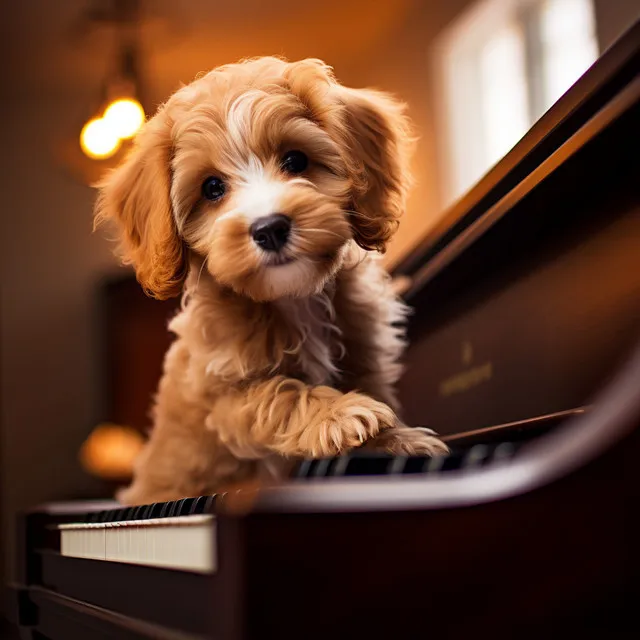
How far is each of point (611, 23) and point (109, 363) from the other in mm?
3056

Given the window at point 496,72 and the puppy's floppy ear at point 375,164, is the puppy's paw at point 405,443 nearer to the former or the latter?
the puppy's floppy ear at point 375,164

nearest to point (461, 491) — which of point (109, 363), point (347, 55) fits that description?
point (347, 55)

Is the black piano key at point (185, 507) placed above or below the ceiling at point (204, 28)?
below

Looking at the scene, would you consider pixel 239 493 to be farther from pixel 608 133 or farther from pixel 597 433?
pixel 608 133

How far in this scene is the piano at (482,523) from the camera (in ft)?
1.72

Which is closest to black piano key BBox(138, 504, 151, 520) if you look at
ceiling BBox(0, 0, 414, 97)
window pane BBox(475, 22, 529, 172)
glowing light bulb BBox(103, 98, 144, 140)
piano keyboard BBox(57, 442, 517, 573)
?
piano keyboard BBox(57, 442, 517, 573)

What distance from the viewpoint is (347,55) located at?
3.26m

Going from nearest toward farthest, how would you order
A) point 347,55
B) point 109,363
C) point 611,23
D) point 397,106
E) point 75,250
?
point 397,106
point 611,23
point 347,55
point 109,363
point 75,250

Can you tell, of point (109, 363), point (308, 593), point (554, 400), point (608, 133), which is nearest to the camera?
point (308, 593)

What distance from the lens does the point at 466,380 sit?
141cm

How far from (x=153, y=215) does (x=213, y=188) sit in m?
0.10

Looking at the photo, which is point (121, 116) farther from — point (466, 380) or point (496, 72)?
point (466, 380)

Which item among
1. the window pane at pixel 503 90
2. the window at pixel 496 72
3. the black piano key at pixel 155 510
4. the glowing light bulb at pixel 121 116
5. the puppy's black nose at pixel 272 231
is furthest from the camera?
the window pane at pixel 503 90

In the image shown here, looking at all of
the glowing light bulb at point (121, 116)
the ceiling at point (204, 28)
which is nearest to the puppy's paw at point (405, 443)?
the glowing light bulb at point (121, 116)
